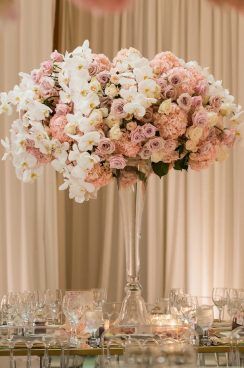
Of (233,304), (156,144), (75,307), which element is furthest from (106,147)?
(233,304)

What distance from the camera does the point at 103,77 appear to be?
2.19 m

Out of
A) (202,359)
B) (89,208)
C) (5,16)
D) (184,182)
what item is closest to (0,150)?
(89,208)

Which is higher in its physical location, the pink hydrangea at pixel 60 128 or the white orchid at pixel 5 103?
the white orchid at pixel 5 103

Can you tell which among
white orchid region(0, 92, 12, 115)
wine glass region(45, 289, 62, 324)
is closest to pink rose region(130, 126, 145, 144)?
white orchid region(0, 92, 12, 115)

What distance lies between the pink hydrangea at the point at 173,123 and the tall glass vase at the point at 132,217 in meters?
0.16

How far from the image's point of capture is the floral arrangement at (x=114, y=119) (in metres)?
2.08

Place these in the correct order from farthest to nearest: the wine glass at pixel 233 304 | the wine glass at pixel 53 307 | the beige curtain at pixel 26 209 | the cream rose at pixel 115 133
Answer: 1. the beige curtain at pixel 26 209
2. the wine glass at pixel 53 307
3. the wine glass at pixel 233 304
4. the cream rose at pixel 115 133

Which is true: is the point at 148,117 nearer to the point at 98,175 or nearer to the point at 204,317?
the point at 98,175

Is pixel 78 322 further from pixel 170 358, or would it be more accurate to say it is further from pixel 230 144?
pixel 170 358

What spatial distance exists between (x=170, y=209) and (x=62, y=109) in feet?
10.3

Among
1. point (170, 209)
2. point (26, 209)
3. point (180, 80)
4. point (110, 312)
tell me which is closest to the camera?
point (180, 80)

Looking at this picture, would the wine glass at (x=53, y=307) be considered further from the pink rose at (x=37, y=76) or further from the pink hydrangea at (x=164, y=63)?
the pink hydrangea at (x=164, y=63)

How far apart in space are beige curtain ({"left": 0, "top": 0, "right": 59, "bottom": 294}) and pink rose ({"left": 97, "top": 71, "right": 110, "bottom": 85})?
6.07ft

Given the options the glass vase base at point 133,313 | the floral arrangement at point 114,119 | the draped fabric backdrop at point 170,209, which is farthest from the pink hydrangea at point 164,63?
the draped fabric backdrop at point 170,209
